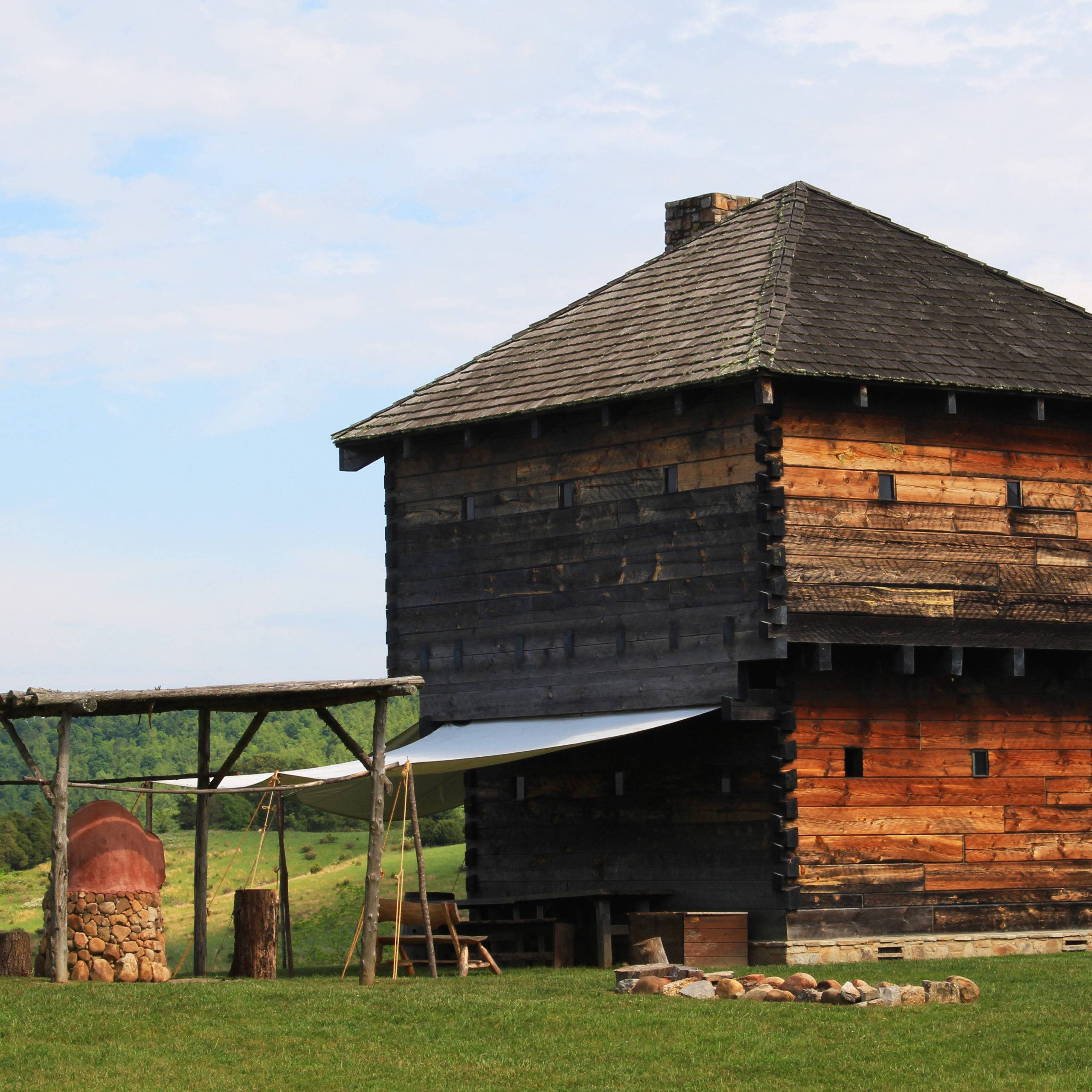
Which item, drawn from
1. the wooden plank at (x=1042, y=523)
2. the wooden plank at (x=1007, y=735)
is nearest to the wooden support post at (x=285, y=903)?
the wooden plank at (x=1007, y=735)

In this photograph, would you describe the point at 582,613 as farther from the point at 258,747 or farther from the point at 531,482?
the point at 258,747

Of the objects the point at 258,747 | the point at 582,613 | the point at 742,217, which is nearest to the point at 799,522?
the point at 582,613

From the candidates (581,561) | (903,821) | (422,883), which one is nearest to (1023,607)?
(903,821)

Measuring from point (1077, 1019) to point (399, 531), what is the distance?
11762 millimetres

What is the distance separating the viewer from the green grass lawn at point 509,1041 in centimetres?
1181

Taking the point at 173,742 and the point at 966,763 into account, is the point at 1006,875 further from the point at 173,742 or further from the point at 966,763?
the point at 173,742

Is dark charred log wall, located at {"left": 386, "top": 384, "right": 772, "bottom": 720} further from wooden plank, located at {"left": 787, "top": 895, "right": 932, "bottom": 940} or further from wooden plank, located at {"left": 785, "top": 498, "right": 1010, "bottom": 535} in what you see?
wooden plank, located at {"left": 787, "top": 895, "right": 932, "bottom": 940}

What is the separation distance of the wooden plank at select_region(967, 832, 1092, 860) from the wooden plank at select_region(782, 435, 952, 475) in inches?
170

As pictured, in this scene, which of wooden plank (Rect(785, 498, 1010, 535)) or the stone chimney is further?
the stone chimney

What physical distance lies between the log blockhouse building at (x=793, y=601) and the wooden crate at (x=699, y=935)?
504 millimetres

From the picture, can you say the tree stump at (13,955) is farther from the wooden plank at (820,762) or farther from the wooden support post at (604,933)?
the wooden plank at (820,762)

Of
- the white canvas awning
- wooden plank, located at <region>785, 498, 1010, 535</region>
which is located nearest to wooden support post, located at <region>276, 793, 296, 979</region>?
the white canvas awning

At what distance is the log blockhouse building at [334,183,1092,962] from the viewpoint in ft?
63.0

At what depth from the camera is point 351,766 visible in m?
21.9
